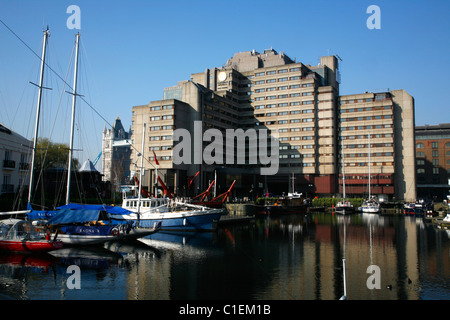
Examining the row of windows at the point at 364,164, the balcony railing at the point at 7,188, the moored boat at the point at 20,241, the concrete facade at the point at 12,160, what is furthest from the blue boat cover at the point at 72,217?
the row of windows at the point at 364,164

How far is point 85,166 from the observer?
270ft

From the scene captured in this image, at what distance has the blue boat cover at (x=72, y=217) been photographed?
34.8m

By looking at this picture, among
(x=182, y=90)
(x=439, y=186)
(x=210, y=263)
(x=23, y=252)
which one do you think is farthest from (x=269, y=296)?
(x=439, y=186)

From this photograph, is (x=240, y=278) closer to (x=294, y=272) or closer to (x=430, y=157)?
(x=294, y=272)

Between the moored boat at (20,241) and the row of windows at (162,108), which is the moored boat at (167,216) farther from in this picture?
the row of windows at (162,108)

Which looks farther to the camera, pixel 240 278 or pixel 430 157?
pixel 430 157

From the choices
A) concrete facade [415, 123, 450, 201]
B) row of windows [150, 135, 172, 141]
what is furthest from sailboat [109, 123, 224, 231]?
concrete facade [415, 123, 450, 201]

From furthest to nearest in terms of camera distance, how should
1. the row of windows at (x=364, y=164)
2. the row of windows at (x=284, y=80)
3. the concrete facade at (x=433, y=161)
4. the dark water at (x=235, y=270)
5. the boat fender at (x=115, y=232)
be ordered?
the concrete facade at (x=433, y=161) < the row of windows at (x=284, y=80) < the row of windows at (x=364, y=164) < the boat fender at (x=115, y=232) < the dark water at (x=235, y=270)

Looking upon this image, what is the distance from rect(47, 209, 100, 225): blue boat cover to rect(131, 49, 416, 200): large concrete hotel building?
61170 millimetres

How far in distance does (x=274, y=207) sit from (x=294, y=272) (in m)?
60.6

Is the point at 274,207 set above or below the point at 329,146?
below

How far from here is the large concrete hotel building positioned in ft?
337

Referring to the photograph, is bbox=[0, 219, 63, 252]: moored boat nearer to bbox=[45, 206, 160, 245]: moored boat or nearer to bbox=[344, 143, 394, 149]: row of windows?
bbox=[45, 206, 160, 245]: moored boat

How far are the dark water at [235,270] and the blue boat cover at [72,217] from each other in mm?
3060
